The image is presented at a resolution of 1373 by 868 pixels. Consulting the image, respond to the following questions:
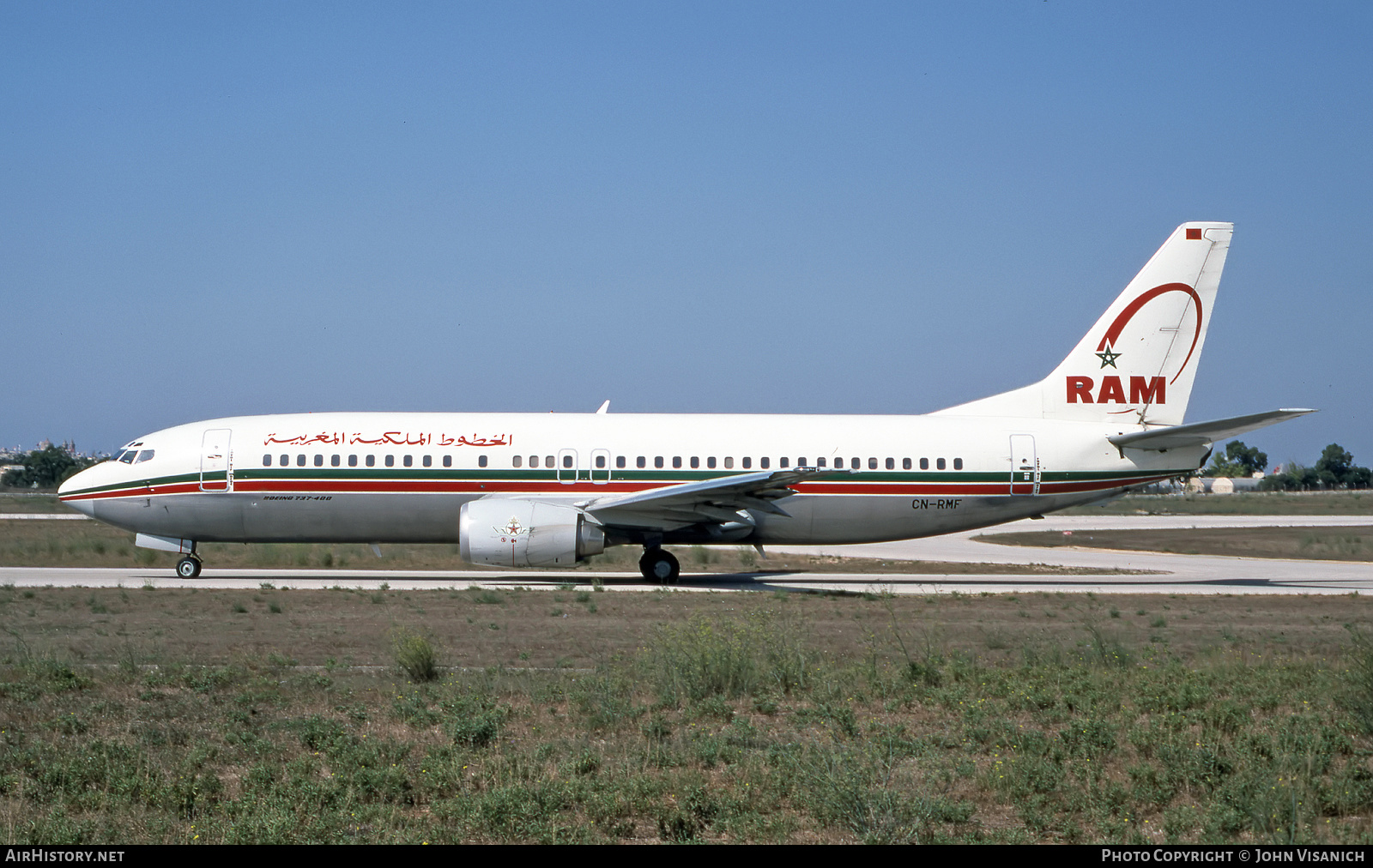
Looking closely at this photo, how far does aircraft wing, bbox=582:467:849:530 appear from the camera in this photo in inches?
933

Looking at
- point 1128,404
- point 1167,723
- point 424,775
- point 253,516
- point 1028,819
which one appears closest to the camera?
point 1028,819

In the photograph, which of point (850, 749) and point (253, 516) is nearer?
point (850, 749)

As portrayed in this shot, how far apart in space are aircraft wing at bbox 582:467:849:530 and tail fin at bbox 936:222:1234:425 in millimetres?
6826

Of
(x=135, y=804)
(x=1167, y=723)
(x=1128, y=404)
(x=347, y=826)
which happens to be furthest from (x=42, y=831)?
(x=1128, y=404)

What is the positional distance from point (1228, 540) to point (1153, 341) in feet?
75.3

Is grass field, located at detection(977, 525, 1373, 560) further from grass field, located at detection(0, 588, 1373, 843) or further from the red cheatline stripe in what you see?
grass field, located at detection(0, 588, 1373, 843)

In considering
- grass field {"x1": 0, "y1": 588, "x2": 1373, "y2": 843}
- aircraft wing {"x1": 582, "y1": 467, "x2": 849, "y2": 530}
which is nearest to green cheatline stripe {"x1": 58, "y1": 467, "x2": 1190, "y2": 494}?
aircraft wing {"x1": 582, "y1": 467, "x2": 849, "y2": 530}

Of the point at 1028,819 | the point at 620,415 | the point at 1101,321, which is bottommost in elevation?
the point at 1028,819

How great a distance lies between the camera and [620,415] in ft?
87.6

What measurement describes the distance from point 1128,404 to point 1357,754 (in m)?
19.2

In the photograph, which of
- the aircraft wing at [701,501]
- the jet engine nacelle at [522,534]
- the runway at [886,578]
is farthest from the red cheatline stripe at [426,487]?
the runway at [886,578]

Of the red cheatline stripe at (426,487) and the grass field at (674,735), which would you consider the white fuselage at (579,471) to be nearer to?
the red cheatline stripe at (426,487)

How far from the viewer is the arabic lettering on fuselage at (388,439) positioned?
25.4 metres
